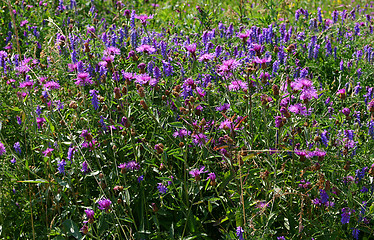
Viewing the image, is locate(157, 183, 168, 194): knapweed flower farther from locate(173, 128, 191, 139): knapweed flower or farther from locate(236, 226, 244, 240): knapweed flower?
locate(236, 226, 244, 240): knapweed flower

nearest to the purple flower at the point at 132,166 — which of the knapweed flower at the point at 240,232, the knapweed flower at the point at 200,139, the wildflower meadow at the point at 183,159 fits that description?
the wildflower meadow at the point at 183,159

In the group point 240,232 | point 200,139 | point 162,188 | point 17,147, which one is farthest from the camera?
point 17,147

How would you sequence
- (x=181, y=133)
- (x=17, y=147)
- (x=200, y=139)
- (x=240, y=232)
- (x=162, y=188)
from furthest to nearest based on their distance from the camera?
1. (x=17, y=147)
2. (x=181, y=133)
3. (x=162, y=188)
4. (x=200, y=139)
5. (x=240, y=232)

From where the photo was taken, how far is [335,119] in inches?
95.3

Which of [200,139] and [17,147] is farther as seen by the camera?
[17,147]

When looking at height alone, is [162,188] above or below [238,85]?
below

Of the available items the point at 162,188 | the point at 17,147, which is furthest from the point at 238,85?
the point at 17,147

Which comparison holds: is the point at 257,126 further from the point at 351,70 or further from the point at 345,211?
the point at 351,70

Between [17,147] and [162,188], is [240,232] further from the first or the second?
[17,147]

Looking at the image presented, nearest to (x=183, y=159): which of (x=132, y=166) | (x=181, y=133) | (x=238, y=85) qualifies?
(x=181, y=133)

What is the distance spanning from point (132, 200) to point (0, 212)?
2.10 ft

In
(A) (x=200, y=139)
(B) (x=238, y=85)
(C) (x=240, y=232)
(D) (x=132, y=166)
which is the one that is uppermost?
(B) (x=238, y=85)

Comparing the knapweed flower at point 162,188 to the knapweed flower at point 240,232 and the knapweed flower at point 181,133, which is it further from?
the knapweed flower at point 240,232

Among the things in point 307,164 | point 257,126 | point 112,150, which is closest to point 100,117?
point 112,150
